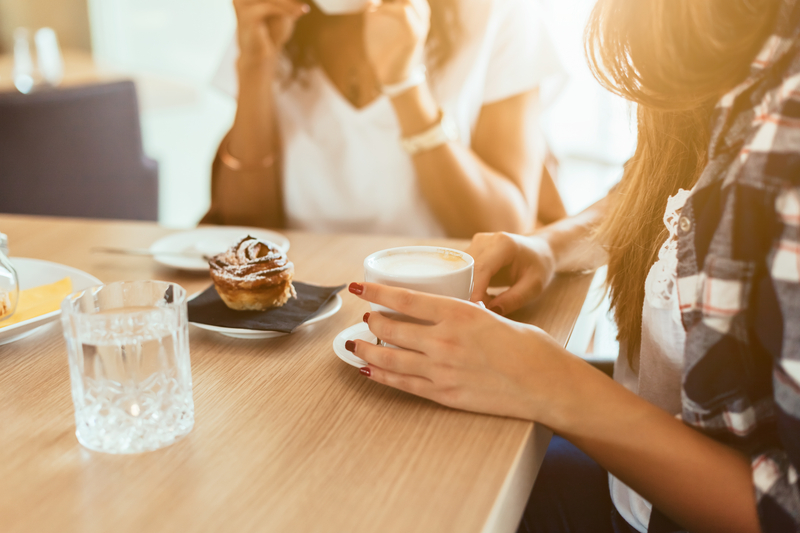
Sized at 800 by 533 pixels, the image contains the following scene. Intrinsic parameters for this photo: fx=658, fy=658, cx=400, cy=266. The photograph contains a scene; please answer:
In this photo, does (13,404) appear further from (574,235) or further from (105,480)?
(574,235)

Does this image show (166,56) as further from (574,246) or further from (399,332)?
(399,332)

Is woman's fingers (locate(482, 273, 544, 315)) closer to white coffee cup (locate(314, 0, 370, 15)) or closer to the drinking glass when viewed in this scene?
the drinking glass

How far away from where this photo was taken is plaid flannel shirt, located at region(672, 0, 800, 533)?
0.48 meters

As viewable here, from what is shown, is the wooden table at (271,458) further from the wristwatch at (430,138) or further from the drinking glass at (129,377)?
the wristwatch at (430,138)

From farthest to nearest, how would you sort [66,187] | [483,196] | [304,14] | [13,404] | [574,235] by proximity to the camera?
[66,187] < [304,14] < [483,196] < [574,235] < [13,404]

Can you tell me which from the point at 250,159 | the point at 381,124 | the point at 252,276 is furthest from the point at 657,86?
the point at 250,159

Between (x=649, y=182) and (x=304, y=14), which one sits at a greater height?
(x=304, y=14)

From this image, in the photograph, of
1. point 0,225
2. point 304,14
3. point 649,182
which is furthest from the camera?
point 304,14

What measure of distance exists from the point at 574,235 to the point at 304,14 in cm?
93

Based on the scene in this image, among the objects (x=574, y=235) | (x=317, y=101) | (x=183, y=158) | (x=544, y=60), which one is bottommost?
(x=183, y=158)

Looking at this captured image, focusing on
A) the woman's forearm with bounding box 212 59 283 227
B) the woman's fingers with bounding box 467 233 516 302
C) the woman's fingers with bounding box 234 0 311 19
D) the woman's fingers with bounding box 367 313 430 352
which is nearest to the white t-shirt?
the woman's forearm with bounding box 212 59 283 227

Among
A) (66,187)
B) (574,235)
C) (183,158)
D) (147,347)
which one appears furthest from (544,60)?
(183,158)

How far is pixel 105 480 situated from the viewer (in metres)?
0.50

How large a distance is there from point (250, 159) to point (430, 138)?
17.2 inches
